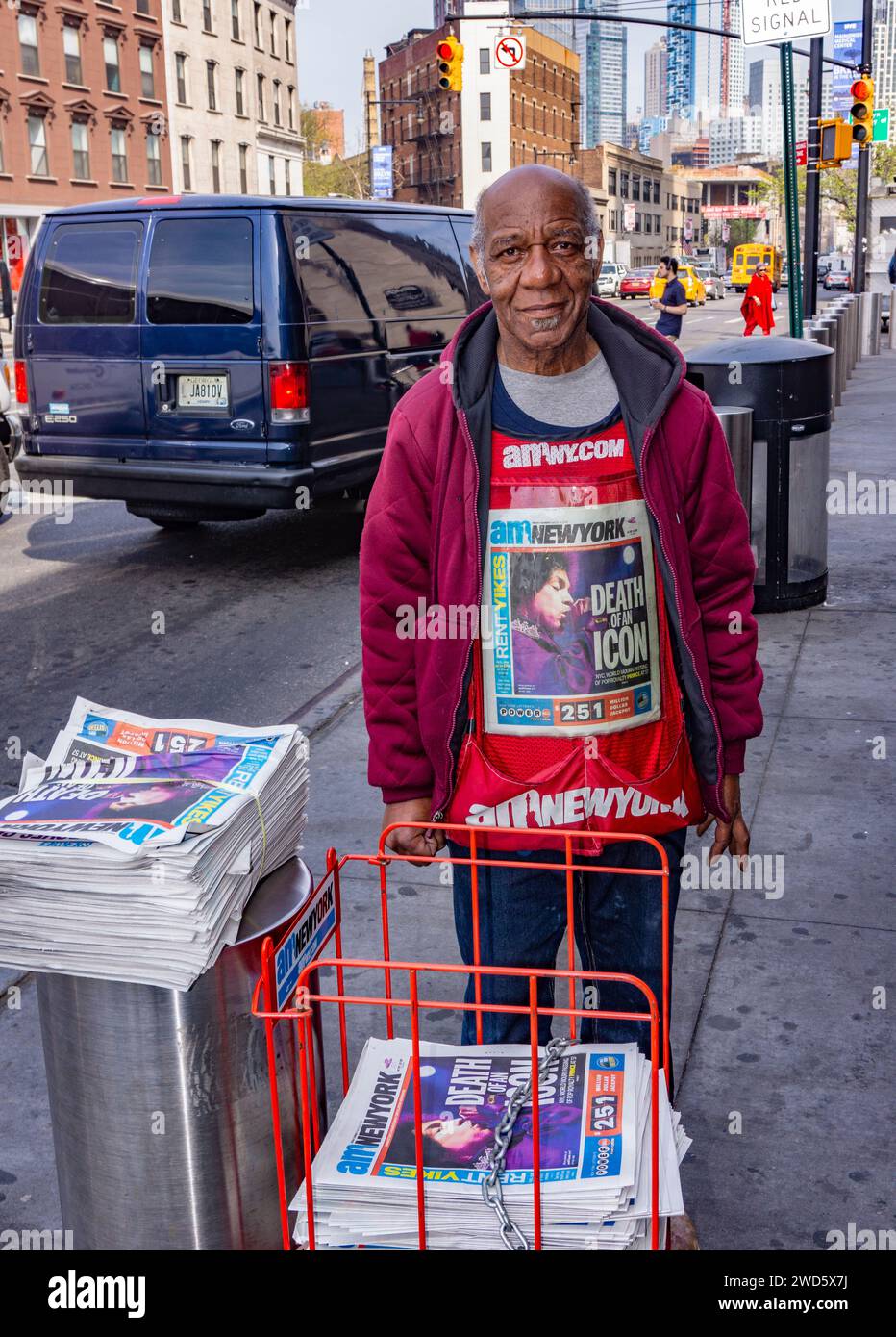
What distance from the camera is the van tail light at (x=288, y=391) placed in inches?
328

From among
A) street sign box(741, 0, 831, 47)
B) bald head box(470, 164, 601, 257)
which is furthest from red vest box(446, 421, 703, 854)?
street sign box(741, 0, 831, 47)

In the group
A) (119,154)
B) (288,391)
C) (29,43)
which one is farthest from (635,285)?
(288,391)

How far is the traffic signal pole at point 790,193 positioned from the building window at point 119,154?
3741 centimetres

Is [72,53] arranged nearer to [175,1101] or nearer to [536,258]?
[536,258]

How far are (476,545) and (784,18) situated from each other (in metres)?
11.7

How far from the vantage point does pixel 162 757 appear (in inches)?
91.4

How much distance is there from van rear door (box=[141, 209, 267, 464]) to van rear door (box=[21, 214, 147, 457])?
0.48 ft

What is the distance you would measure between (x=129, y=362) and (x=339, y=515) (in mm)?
2668

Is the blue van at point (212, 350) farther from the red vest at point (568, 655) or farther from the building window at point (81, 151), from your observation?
the building window at point (81, 151)

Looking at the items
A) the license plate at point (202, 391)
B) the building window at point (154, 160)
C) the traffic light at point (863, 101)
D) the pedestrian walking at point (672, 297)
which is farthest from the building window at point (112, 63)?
the license plate at point (202, 391)

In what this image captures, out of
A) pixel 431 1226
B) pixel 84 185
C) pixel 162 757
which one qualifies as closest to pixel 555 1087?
pixel 431 1226

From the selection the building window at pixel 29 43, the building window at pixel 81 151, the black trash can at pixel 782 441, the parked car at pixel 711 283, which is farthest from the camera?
the parked car at pixel 711 283

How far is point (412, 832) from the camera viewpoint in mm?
2568

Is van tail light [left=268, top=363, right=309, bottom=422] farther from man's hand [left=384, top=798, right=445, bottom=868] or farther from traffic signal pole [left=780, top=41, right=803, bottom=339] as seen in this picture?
traffic signal pole [left=780, top=41, right=803, bottom=339]
